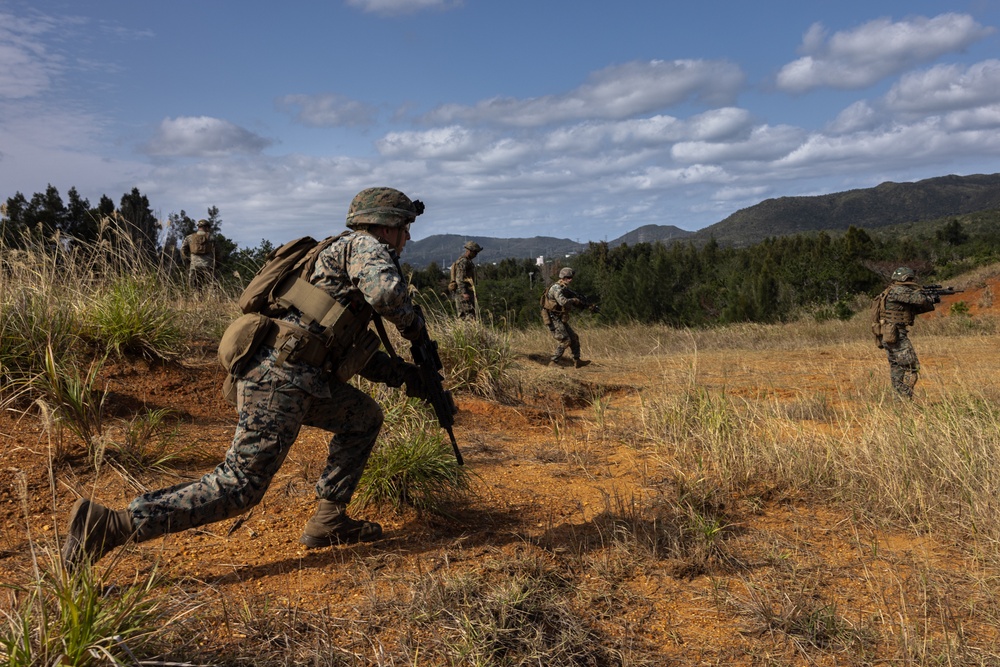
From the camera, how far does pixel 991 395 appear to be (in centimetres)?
602

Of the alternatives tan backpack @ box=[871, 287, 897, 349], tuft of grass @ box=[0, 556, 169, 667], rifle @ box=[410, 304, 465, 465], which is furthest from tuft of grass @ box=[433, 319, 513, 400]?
tuft of grass @ box=[0, 556, 169, 667]

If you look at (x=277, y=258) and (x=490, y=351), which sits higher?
(x=277, y=258)

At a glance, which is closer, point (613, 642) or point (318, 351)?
point (613, 642)

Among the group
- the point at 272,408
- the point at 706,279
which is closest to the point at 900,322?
the point at 272,408

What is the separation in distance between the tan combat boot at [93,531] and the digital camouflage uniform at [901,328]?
6.90 meters

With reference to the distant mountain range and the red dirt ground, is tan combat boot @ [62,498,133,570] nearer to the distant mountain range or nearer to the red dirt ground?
the red dirt ground

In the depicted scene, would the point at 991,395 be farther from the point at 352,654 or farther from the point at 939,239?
the point at 939,239

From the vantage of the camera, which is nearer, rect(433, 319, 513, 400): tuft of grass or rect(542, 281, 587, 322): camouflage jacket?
rect(433, 319, 513, 400): tuft of grass

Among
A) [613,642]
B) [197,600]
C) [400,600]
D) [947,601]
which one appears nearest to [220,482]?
[197,600]

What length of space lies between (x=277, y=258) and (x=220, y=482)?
94 cm

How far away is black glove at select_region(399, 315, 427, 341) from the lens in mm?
3045

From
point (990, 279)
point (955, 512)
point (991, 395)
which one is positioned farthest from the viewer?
point (990, 279)

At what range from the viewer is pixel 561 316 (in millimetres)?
10188

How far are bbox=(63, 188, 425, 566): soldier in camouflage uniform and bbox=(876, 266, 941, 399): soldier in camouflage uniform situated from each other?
592cm
